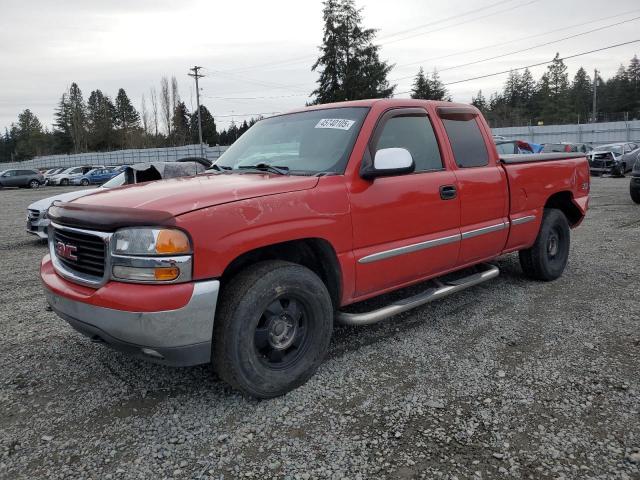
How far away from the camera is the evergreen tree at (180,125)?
77750 millimetres

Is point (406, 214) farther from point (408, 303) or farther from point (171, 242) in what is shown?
point (171, 242)

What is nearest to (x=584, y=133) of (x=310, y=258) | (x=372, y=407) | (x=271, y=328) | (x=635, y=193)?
(x=635, y=193)

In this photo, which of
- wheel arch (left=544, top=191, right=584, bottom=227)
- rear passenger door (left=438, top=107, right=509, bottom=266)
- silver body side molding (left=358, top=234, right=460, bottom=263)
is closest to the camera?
silver body side molding (left=358, top=234, right=460, bottom=263)

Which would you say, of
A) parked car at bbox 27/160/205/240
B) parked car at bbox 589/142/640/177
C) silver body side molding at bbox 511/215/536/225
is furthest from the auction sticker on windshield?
parked car at bbox 589/142/640/177

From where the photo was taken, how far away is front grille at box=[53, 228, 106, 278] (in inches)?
106

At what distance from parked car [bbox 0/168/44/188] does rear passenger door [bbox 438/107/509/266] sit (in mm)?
38766

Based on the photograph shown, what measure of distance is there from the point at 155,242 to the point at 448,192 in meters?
2.37

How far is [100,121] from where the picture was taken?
9194 cm

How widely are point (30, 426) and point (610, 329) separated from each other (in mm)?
4209

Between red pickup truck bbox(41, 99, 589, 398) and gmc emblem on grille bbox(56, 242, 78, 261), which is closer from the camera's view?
red pickup truck bbox(41, 99, 589, 398)

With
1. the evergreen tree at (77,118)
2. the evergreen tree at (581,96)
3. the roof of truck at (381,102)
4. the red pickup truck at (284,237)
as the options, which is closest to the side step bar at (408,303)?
the red pickup truck at (284,237)

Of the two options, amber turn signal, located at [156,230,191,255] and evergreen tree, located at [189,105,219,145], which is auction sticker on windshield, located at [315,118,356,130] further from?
evergreen tree, located at [189,105,219,145]

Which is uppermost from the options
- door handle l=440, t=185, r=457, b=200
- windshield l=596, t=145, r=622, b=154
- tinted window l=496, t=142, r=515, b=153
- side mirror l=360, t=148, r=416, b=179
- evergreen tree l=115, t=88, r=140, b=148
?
evergreen tree l=115, t=88, r=140, b=148

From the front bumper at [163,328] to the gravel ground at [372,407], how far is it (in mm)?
457
